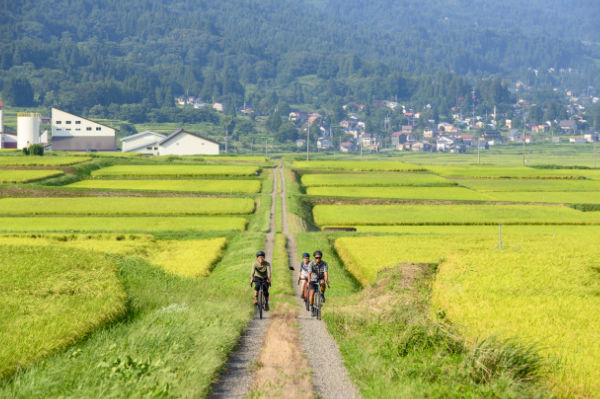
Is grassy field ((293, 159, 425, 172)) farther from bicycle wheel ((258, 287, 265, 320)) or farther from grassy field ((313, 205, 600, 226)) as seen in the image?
bicycle wheel ((258, 287, 265, 320))

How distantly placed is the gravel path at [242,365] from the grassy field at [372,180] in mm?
78279

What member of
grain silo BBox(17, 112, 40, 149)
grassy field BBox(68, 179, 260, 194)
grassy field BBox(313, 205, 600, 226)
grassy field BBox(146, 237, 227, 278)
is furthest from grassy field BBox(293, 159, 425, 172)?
grassy field BBox(146, 237, 227, 278)

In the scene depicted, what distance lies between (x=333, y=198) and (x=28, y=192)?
106 feet

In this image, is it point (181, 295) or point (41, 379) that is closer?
point (41, 379)

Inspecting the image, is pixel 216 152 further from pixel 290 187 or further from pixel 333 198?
pixel 333 198

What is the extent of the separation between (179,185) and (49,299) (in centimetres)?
7583

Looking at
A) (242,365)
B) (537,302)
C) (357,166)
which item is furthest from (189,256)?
(357,166)

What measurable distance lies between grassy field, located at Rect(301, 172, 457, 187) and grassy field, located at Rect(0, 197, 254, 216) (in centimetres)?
2604

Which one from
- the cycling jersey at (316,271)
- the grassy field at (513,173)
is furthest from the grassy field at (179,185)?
the cycling jersey at (316,271)

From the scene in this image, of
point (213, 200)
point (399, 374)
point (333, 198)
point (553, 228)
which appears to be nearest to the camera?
point (399, 374)

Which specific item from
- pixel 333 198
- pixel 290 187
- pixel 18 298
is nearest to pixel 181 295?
pixel 18 298

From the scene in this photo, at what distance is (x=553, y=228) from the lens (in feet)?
216

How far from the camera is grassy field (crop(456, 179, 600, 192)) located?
101562 mm

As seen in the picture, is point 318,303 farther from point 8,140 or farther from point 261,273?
point 8,140
